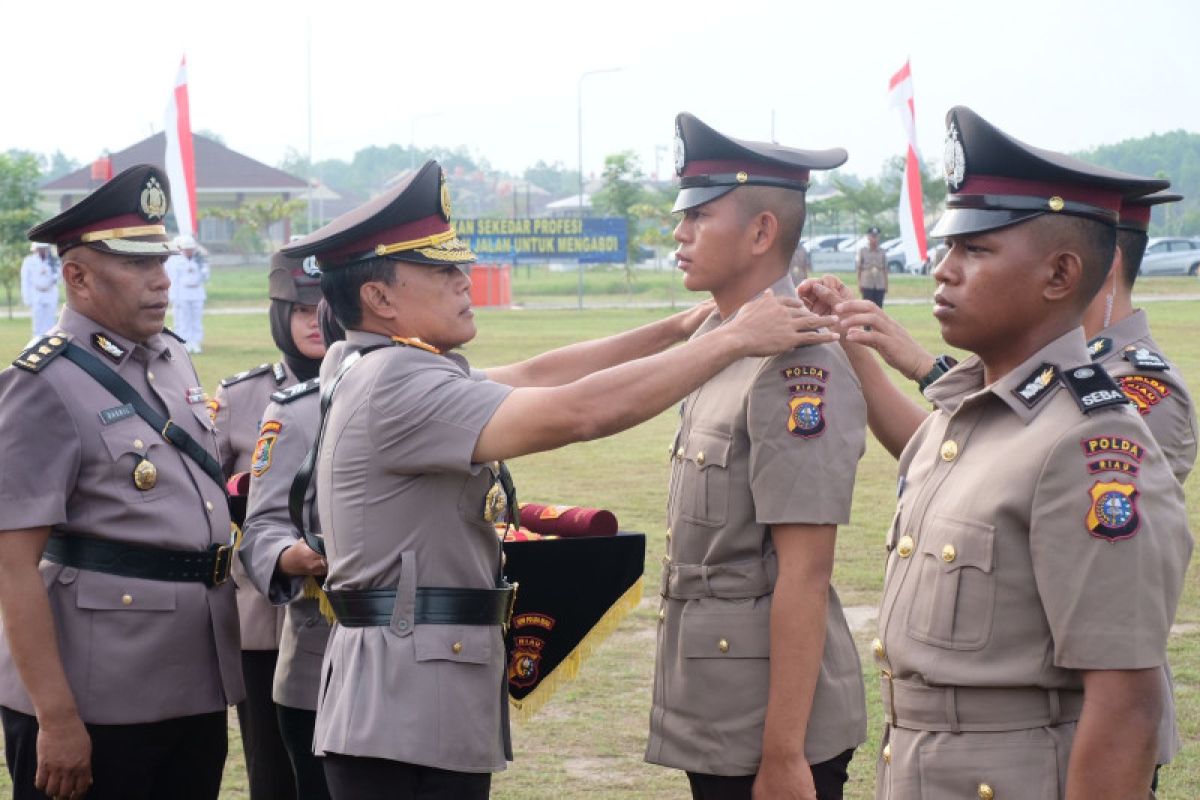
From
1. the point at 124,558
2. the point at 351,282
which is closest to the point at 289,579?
the point at 124,558

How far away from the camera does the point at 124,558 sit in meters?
3.89

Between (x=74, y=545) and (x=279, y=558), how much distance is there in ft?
1.72

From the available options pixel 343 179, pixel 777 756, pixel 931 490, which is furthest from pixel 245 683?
pixel 343 179

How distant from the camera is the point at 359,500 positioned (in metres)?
3.25

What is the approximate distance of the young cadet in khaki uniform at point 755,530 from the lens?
3.31m

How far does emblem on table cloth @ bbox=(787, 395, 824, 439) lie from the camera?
333 cm

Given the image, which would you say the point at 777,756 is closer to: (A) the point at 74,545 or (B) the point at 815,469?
(B) the point at 815,469

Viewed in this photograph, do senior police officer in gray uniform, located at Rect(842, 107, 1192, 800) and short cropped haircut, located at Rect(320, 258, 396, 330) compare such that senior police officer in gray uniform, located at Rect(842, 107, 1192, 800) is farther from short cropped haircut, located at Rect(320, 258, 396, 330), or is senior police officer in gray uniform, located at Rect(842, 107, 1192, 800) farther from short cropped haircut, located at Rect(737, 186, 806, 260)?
short cropped haircut, located at Rect(320, 258, 396, 330)

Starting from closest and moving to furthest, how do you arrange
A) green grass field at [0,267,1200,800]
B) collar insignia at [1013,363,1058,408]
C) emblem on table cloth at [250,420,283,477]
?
collar insignia at [1013,363,1058,408], emblem on table cloth at [250,420,283,477], green grass field at [0,267,1200,800]

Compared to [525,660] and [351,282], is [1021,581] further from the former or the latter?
[525,660]

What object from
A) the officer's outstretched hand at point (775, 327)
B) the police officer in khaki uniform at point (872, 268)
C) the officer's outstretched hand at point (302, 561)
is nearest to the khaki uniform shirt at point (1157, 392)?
the officer's outstretched hand at point (775, 327)

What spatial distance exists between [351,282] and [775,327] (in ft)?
3.26

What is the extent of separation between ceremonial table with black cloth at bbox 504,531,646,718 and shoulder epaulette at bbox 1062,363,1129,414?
1.61m

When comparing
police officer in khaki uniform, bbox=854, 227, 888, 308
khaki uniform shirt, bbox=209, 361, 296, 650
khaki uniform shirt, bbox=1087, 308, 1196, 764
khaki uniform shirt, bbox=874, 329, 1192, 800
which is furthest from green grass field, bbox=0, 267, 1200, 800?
police officer in khaki uniform, bbox=854, 227, 888, 308
